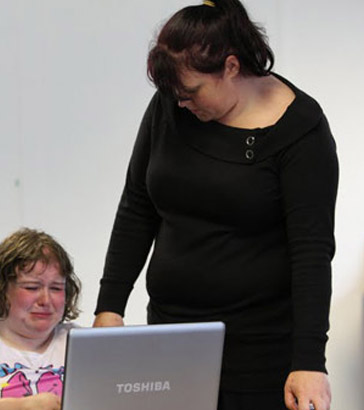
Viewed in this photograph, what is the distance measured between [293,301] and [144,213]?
1.26 ft

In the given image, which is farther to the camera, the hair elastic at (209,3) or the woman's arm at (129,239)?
the woman's arm at (129,239)

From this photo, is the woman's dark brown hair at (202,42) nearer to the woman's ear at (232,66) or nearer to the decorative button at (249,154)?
the woman's ear at (232,66)

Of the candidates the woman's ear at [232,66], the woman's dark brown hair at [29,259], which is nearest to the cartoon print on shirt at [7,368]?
the woman's dark brown hair at [29,259]

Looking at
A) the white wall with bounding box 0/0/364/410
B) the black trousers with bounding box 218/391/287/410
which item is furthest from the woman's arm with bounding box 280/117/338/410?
the white wall with bounding box 0/0/364/410

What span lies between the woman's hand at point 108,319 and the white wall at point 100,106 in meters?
0.98

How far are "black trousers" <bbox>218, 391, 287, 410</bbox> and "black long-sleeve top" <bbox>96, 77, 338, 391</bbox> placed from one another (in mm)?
15

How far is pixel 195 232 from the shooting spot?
148 cm

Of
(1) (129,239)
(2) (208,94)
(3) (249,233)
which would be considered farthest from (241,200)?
(1) (129,239)

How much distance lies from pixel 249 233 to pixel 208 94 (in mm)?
258

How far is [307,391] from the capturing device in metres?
1.30

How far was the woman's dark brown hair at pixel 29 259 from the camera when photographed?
5.70ft

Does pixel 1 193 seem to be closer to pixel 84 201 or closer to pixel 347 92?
pixel 84 201

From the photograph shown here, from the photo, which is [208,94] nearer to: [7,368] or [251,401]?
[251,401]

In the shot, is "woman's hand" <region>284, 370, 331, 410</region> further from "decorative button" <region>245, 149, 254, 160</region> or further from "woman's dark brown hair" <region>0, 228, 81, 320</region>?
"woman's dark brown hair" <region>0, 228, 81, 320</region>
